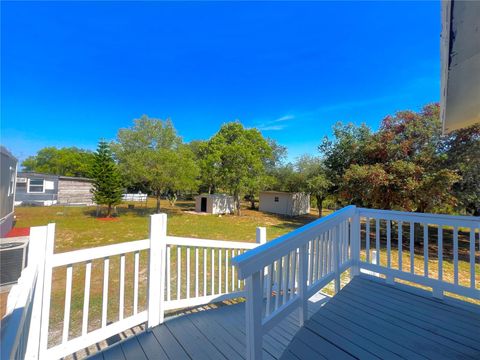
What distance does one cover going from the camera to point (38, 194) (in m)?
17.9

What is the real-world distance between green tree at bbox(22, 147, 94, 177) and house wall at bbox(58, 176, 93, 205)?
43.0 ft

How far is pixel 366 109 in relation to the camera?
1312cm

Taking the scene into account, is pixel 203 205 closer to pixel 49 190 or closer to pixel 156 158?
pixel 156 158

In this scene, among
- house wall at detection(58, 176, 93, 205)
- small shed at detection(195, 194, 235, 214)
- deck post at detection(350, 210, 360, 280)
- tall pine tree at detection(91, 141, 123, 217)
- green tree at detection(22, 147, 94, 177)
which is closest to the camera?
deck post at detection(350, 210, 360, 280)

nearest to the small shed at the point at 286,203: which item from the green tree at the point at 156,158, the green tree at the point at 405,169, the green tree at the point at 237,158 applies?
the green tree at the point at 237,158

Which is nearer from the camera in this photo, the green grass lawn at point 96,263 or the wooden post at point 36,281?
the wooden post at point 36,281

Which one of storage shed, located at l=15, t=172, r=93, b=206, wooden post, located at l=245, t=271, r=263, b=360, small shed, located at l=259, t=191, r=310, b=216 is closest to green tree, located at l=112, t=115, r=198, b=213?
storage shed, located at l=15, t=172, r=93, b=206

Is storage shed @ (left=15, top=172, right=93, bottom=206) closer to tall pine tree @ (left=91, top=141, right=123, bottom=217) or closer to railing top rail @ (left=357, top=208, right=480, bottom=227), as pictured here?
tall pine tree @ (left=91, top=141, right=123, bottom=217)

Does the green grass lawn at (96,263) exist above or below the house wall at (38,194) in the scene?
Result: below

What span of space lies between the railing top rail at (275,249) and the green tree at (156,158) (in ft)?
45.2

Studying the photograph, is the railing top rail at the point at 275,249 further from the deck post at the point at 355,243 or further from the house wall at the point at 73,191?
the house wall at the point at 73,191

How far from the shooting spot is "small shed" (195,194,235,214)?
18609 mm

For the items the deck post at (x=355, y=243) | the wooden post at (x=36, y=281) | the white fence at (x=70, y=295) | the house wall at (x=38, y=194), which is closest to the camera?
the white fence at (x=70, y=295)

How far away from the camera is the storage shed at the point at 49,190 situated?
1720 centimetres
